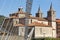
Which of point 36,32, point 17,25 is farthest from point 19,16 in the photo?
point 36,32

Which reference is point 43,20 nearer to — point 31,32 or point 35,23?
point 35,23

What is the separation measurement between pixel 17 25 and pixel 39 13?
1174cm

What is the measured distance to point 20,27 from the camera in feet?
152

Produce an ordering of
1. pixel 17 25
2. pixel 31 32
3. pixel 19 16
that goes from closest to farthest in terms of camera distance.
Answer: pixel 31 32 → pixel 17 25 → pixel 19 16

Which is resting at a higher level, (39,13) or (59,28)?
(39,13)

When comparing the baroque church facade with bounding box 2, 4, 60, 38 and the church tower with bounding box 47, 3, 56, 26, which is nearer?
the baroque church facade with bounding box 2, 4, 60, 38

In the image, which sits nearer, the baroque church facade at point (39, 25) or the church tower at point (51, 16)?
the baroque church facade at point (39, 25)

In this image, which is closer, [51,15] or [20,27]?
[20,27]

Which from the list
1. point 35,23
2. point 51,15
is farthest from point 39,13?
point 35,23

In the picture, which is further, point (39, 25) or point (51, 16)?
point (51, 16)

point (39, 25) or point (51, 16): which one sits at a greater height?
point (51, 16)

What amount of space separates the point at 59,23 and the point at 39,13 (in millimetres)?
6258

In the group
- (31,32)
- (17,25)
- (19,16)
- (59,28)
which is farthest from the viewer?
(59,28)

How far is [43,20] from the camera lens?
50938 mm
